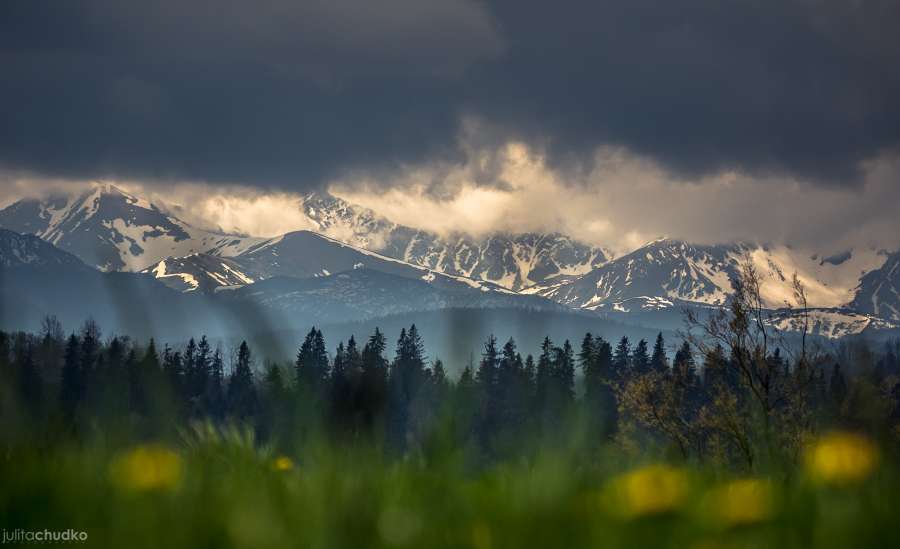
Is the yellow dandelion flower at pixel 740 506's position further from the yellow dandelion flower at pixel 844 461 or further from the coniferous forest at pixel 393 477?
the yellow dandelion flower at pixel 844 461

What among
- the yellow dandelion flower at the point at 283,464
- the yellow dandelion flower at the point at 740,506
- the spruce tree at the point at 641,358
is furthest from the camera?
the spruce tree at the point at 641,358

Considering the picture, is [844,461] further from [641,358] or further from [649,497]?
[641,358]

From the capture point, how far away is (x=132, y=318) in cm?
401

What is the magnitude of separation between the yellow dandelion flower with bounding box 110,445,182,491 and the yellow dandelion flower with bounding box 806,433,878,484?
63.7 inches

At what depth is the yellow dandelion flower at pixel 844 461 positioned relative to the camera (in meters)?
2.03

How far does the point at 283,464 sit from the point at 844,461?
7.13 feet

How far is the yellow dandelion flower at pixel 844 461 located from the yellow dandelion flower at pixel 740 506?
16 centimetres

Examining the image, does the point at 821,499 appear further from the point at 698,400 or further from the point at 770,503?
the point at 698,400

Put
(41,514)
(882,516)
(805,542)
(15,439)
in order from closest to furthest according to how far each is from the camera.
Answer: (805,542)
(882,516)
(41,514)
(15,439)

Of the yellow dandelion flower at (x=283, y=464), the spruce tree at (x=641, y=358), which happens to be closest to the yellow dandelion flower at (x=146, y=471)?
the yellow dandelion flower at (x=283, y=464)

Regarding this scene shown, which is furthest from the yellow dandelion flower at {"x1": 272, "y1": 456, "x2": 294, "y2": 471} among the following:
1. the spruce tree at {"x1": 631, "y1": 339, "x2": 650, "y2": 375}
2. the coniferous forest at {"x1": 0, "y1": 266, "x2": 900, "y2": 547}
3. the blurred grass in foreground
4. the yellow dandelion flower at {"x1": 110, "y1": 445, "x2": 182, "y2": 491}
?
the spruce tree at {"x1": 631, "y1": 339, "x2": 650, "y2": 375}

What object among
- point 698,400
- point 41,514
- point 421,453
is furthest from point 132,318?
point 698,400

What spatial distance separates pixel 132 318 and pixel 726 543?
312 centimetres

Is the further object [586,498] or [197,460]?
[197,460]
